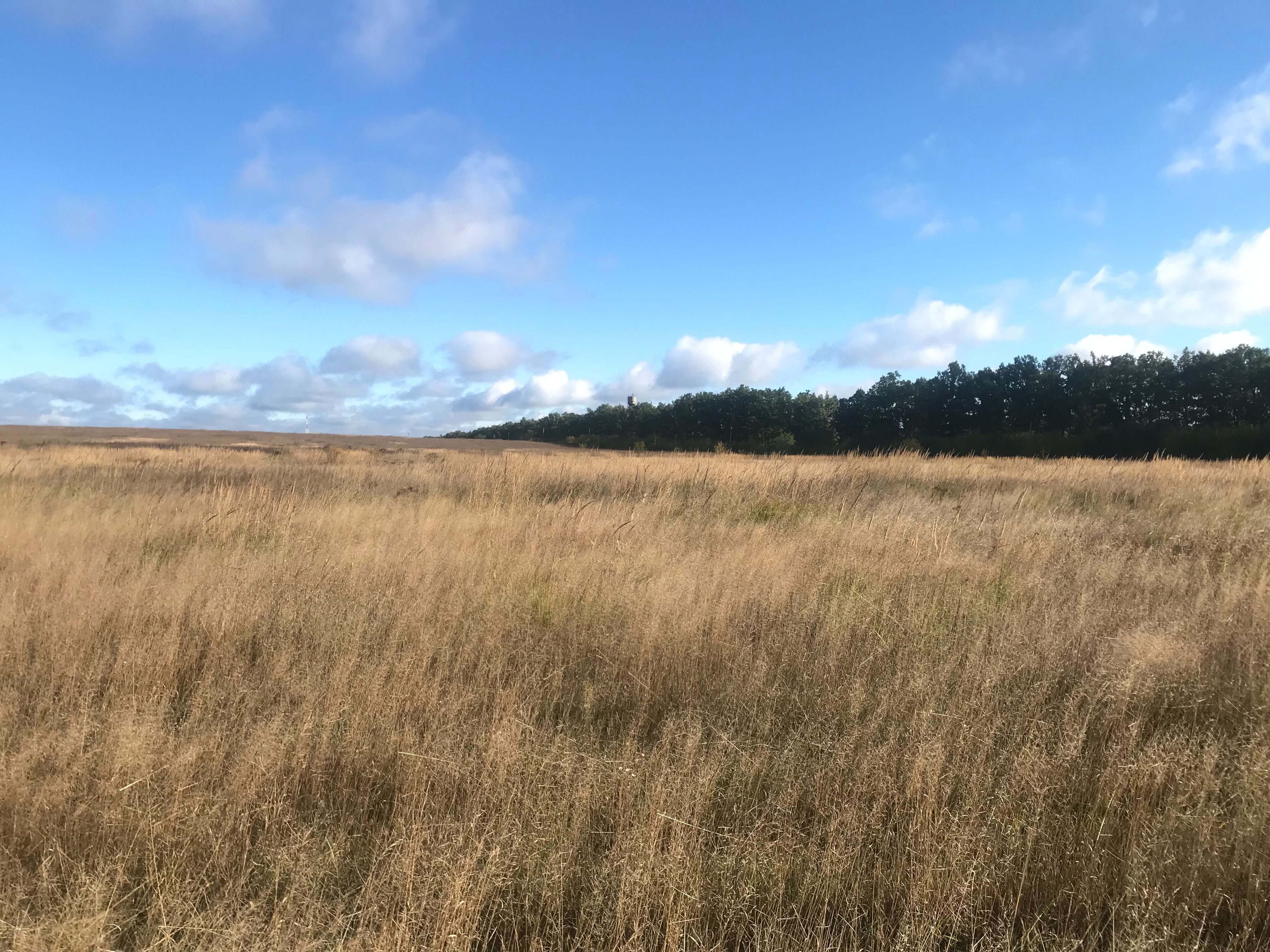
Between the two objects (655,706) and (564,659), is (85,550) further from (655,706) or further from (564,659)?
(655,706)

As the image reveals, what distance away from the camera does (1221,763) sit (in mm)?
2498

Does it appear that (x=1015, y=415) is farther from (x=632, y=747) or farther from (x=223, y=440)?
(x=223, y=440)

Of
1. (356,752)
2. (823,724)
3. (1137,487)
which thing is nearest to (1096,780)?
(823,724)

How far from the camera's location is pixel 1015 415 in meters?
48.5

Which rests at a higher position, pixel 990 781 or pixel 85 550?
pixel 85 550

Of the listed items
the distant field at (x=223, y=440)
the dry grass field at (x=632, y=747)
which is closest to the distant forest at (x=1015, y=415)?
the distant field at (x=223, y=440)

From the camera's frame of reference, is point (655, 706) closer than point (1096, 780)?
No

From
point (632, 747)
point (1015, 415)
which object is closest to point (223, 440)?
point (632, 747)

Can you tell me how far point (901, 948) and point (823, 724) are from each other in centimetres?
115

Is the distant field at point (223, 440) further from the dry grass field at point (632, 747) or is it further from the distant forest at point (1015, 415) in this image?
the dry grass field at point (632, 747)

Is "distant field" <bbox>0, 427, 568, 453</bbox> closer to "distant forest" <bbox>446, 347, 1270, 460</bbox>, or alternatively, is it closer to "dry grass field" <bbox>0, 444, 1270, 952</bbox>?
"distant forest" <bbox>446, 347, 1270, 460</bbox>

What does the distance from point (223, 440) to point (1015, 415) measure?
198ft

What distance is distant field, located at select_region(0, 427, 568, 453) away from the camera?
35719mm

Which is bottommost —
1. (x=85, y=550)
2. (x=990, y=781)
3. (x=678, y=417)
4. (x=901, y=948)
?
(x=901, y=948)
